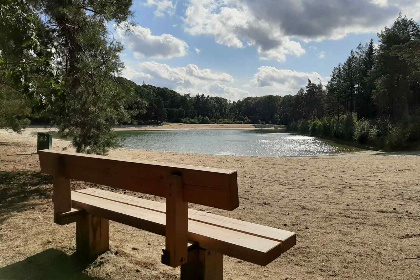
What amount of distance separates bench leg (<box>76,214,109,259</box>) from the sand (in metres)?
0.10

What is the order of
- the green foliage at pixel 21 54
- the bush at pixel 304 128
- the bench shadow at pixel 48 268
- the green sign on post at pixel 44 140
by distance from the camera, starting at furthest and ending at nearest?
the bush at pixel 304 128
the green sign on post at pixel 44 140
the green foliage at pixel 21 54
the bench shadow at pixel 48 268

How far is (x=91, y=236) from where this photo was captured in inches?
126

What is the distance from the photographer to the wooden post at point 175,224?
204cm

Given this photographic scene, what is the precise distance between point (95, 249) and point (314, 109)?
253ft

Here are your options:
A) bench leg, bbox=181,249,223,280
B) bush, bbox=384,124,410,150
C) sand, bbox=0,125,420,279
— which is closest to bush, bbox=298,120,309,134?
bush, bbox=384,124,410,150

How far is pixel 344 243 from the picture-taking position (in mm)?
4016

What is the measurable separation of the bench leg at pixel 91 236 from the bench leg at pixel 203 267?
1.14m

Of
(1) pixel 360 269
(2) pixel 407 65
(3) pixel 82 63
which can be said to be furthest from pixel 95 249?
(2) pixel 407 65

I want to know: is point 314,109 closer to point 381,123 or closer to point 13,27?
point 381,123

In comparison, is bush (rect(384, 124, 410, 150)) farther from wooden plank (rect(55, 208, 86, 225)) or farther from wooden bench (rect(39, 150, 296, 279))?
wooden plank (rect(55, 208, 86, 225))

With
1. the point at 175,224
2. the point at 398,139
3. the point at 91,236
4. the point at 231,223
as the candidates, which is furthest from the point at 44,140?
the point at 398,139

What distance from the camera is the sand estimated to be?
10.3 ft

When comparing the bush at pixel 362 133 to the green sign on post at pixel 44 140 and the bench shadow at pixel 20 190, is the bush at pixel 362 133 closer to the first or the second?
the green sign on post at pixel 44 140

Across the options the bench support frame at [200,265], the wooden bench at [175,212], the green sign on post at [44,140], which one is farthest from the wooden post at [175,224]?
the green sign on post at [44,140]
